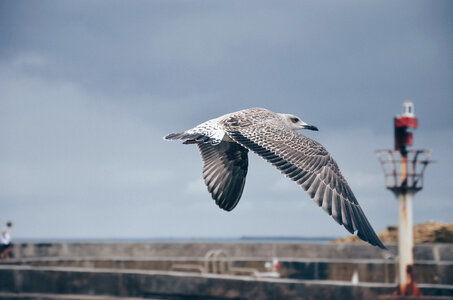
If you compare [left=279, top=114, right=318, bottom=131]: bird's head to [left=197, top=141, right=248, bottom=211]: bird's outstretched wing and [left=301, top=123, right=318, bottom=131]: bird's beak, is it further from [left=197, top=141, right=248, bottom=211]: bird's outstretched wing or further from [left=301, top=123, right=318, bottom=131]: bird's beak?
[left=197, top=141, right=248, bottom=211]: bird's outstretched wing

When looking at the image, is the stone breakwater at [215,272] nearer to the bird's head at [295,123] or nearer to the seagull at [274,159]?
the bird's head at [295,123]

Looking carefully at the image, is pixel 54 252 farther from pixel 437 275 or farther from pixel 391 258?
pixel 437 275

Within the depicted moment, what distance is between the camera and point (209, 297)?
18031 millimetres

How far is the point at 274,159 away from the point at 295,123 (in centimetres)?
173

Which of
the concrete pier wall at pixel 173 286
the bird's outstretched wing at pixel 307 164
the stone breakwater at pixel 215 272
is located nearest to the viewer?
the bird's outstretched wing at pixel 307 164

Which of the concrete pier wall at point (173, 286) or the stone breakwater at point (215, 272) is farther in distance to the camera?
the stone breakwater at point (215, 272)

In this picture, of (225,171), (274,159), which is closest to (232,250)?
(225,171)

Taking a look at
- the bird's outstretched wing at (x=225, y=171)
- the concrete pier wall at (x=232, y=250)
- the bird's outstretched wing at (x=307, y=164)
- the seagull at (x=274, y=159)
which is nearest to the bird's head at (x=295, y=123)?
the seagull at (x=274, y=159)

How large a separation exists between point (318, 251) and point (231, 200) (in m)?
19.5

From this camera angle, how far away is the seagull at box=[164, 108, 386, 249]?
7758 mm

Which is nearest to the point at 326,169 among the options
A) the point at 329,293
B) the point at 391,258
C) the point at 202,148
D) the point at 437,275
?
the point at 202,148

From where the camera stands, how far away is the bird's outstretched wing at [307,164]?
302 inches

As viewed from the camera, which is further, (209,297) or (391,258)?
(391,258)

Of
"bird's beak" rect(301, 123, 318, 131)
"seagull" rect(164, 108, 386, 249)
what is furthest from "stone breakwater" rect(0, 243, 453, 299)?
"seagull" rect(164, 108, 386, 249)
